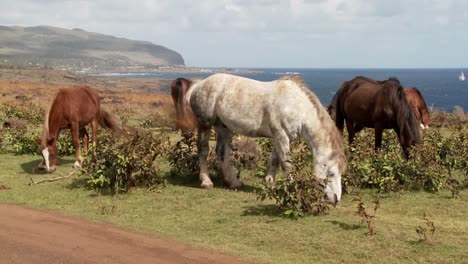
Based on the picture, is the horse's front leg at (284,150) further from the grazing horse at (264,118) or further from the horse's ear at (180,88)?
the horse's ear at (180,88)

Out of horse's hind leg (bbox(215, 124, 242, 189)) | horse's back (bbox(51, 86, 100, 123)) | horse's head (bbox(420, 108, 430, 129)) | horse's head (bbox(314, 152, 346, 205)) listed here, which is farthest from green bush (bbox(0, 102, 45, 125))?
horse's head (bbox(314, 152, 346, 205))

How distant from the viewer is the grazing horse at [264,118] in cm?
973

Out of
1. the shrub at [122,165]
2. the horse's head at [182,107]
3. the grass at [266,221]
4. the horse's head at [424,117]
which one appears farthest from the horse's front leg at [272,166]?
the horse's head at [424,117]

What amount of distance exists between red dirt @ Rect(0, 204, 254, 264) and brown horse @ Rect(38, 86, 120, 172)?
3.91m

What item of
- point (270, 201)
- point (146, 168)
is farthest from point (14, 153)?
point (270, 201)

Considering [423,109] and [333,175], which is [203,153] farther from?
[423,109]

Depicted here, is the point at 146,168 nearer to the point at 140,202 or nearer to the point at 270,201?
the point at 140,202

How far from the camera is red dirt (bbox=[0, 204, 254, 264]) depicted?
714cm

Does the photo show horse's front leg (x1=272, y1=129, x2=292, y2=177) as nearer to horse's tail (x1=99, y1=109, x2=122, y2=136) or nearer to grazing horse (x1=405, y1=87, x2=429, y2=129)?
horse's tail (x1=99, y1=109, x2=122, y2=136)

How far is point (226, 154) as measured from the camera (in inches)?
465

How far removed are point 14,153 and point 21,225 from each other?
8.21 meters

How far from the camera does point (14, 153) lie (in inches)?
632

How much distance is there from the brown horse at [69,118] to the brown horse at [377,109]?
716cm

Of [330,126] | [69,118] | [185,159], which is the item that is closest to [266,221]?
[330,126]
